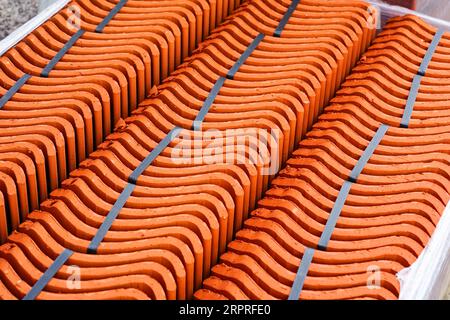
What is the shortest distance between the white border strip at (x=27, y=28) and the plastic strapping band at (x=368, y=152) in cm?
231

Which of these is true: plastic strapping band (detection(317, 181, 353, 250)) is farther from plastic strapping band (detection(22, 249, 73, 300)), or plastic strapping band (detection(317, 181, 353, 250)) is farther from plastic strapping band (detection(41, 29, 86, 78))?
plastic strapping band (detection(41, 29, 86, 78))

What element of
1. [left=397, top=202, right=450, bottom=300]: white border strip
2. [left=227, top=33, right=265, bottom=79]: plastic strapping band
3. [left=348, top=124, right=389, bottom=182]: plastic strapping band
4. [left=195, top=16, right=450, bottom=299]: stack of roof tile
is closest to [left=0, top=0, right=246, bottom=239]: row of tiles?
[left=227, top=33, right=265, bottom=79]: plastic strapping band

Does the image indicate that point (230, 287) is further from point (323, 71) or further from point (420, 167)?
point (323, 71)

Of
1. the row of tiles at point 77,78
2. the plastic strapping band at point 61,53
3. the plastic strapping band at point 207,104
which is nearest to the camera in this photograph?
the row of tiles at point 77,78

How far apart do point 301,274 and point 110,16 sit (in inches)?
95.6

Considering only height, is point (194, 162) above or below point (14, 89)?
below

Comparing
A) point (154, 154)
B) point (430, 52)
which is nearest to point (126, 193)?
point (154, 154)

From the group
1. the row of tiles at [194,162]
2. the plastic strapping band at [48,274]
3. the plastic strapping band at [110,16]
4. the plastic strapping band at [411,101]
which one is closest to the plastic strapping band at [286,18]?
the row of tiles at [194,162]

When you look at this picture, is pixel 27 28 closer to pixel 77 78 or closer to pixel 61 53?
pixel 61 53

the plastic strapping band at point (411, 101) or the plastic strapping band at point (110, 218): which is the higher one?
the plastic strapping band at point (411, 101)

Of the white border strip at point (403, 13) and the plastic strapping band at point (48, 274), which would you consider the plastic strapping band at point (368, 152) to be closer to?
the white border strip at point (403, 13)

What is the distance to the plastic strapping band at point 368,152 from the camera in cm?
429

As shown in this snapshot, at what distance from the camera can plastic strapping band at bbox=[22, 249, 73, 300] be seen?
3439 mm

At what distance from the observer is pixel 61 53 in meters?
4.81
